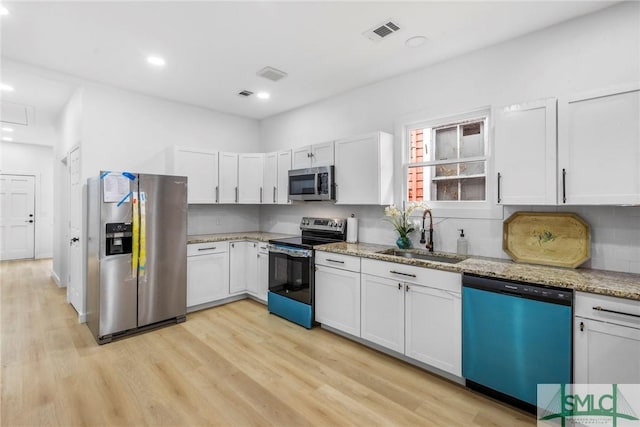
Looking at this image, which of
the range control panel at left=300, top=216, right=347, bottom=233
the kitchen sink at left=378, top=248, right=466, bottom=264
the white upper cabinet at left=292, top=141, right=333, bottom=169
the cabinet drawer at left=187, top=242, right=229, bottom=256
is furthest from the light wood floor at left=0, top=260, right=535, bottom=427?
the white upper cabinet at left=292, top=141, right=333, bottom=169

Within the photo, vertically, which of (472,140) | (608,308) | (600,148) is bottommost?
(608,308)

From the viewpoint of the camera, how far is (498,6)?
2.22 metres

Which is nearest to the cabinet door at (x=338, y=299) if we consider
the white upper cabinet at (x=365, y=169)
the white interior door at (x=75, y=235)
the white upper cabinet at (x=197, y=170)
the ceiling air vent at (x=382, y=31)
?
the white upper cabinet at (x=365, y=169)

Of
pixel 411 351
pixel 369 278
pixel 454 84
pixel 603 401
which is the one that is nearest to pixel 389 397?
pixel 411 351

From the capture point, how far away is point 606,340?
5.81 ft

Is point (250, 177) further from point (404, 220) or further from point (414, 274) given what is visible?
point (414, 274)

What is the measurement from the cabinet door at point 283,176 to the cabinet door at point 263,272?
72 cm

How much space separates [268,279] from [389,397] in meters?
2.16

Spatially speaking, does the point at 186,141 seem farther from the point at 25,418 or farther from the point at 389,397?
the point at 389,397

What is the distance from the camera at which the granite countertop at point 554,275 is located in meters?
1.78

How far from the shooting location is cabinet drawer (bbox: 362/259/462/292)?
7.75ft

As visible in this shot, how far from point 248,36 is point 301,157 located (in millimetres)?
1681

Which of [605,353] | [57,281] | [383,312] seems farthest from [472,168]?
[57,281]

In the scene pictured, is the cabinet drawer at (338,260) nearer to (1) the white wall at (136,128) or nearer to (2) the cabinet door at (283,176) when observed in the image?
(2) the cabinet door at (283,176)
